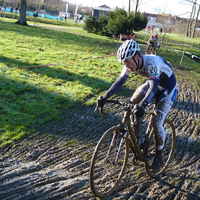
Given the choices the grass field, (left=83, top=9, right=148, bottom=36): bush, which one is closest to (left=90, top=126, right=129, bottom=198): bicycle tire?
the grass field

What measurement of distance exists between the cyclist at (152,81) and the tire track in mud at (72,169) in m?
0.53

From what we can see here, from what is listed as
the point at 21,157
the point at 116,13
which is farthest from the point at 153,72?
the point at 116,13

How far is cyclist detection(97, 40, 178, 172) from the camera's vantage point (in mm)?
3662

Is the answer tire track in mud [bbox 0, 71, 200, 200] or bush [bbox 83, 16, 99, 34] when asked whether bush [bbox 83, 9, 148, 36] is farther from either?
tire track in mud [bbox 0, 71, 200, 200]

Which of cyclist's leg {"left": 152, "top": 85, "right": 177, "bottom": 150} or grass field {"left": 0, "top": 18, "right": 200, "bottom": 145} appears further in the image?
grass field {"left": 0, "top": 18, "right": 200, "bottom": 145}

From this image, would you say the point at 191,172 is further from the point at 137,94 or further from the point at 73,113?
the point at 73,113

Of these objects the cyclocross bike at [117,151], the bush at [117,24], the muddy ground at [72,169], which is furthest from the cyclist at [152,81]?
the bush at [117,24]

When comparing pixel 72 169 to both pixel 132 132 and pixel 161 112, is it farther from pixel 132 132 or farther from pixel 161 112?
pixel 161 112

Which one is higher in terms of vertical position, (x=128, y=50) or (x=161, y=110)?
(x=128, y=50)

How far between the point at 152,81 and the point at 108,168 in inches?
69.0

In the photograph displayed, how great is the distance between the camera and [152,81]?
12.2 ft

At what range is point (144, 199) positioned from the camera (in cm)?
391

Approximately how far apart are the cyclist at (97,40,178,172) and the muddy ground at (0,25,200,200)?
513 millimetres

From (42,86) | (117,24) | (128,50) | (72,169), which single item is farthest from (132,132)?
(117,24)
